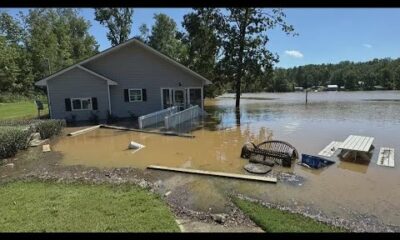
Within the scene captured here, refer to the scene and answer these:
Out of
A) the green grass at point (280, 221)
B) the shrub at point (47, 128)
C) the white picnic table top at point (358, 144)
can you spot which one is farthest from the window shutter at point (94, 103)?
the green grass at point (280, 221)

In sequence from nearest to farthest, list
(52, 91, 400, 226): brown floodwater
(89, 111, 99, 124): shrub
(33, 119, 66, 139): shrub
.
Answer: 1. (52, 91, 400, 226): brown floodwater
2. (33, 119, 66, 139): shrub
3. (89, 111, 99, 124): shrub

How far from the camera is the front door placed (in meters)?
22.9

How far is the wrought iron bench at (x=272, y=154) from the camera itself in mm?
9975

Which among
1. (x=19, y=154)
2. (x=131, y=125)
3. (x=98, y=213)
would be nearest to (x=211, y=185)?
(x=98, y=213)

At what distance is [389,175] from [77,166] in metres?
9.99

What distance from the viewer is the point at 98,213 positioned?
565cm

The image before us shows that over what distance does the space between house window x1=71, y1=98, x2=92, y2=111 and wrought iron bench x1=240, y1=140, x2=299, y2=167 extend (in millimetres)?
13732

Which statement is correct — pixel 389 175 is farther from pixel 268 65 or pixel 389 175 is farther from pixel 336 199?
pixel 268 65

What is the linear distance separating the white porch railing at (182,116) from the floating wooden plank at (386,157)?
1096cm

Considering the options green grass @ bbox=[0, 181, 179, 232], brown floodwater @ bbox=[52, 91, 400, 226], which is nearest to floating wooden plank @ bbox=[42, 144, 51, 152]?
brown floodwater @ bbox=[52, 91, 400, 226]

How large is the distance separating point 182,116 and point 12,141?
10.8 m

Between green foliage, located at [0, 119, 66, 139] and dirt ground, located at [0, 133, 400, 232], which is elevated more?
green foliage, located at [0, 119, 66, 139]

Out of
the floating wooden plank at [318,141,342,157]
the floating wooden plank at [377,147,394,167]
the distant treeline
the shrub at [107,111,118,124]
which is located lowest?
the floating wooden plank at [377,147,394,167]

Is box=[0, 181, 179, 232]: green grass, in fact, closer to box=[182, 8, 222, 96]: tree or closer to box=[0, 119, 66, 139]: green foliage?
box=[0, 119, 66, 139]: green foliage
